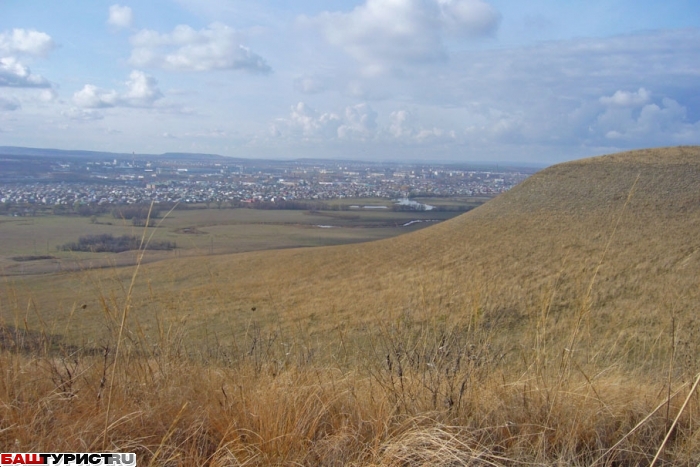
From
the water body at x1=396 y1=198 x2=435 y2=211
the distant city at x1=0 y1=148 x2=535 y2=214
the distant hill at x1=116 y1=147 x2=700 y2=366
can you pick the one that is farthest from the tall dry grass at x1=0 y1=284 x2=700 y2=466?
the water body at x1=396 y1=198 x2=435 y2=211

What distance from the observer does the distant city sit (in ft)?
115

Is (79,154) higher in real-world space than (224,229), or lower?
higher

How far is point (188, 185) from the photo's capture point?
160 ft

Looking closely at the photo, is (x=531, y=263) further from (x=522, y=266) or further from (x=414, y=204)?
(x=414, y=204)

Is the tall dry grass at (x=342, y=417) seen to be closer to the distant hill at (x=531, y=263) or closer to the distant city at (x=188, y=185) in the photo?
the distant hill at (x=531, y=263)

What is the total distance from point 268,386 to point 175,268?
25842 mm

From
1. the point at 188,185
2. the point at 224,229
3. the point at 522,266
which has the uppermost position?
the point at 188,185

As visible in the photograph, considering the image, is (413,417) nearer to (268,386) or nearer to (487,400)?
(487,400)

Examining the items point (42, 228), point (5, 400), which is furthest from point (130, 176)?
point (5, 400)

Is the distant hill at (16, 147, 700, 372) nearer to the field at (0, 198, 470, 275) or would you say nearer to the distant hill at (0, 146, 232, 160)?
the field at (0, 198, 470, 275)

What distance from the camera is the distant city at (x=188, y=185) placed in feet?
115

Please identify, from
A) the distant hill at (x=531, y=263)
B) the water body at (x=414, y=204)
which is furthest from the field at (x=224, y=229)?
the distant hill at (x=531, y=263)

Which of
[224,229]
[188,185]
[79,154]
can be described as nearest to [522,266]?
[224,229]

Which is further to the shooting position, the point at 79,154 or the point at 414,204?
the point at 79,154
